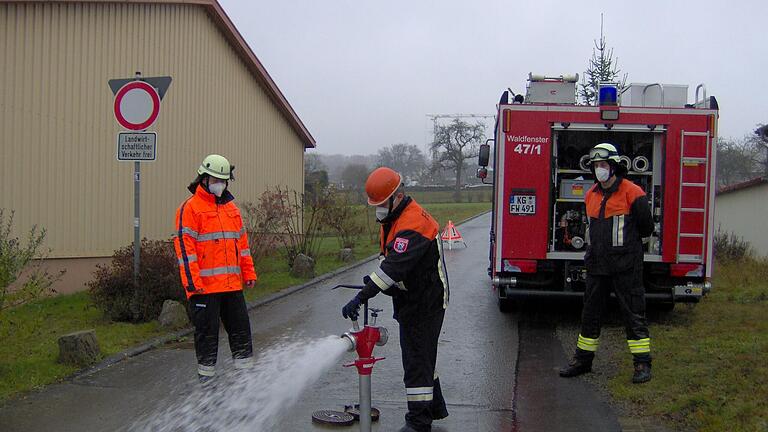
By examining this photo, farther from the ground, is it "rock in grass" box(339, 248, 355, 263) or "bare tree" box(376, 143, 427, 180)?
"bare tree" box(376, 143, 427, 180)

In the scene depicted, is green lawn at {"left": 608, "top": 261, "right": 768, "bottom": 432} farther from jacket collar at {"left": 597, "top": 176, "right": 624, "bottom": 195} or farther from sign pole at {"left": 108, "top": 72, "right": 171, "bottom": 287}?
sign pole at {"left": 108, "top": 72, "right": 171, "bottom": 287}

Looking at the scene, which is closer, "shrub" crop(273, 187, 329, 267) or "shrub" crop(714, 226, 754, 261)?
"shrub" crop(273, 187, 329, 267)

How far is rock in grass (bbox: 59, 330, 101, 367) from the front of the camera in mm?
7145

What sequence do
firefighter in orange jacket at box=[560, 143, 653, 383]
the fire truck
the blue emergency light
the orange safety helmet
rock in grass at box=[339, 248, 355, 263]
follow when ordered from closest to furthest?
the orange safety helmet → firefighter in orange jacket at box=[560, 143, 653, 383] → the fire truck → the blue emergency light → rock in grass at box=[339, 248, 355, 263]

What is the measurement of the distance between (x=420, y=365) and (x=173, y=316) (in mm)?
4699

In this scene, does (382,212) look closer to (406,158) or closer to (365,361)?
(365,361)

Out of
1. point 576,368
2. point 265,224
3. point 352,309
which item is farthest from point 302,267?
point 352,309

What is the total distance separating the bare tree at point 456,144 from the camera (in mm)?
74000

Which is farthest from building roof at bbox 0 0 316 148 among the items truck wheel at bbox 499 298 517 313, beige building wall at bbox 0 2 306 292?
truck wheel at bbox 499 298 517 313

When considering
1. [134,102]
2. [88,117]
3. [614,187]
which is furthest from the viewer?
[88,117]

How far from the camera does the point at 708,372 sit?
21.0 ft

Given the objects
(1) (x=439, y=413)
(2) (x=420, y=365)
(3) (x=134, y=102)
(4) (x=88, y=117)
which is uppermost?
(4) (x=88, y=117)

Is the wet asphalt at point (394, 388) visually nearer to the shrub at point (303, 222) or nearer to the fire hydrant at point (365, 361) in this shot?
the fire hydrant at point (365, 361)

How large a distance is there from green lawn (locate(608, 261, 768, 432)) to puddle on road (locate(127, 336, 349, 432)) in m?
2.61
